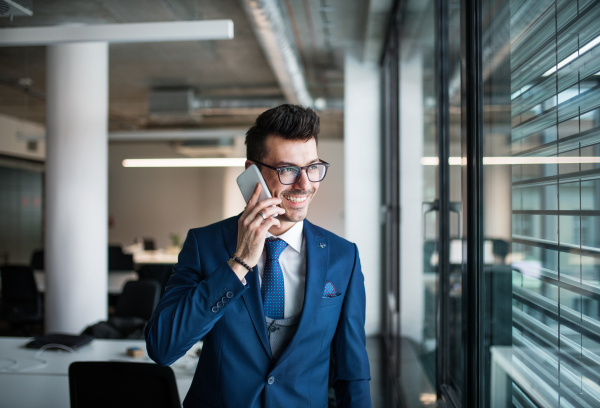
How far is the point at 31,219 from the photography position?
10672mm

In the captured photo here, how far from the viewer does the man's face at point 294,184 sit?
132cm

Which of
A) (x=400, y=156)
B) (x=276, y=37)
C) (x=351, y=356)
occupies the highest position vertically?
(x=276, y=37)

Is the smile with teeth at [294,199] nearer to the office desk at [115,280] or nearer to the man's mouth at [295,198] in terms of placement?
the man's mouth at [295,198]

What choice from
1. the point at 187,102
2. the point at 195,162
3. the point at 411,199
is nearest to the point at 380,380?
the point at 411,199

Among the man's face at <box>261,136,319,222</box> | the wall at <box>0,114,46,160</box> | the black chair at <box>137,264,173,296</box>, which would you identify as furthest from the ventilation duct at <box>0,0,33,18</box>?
the wall at <box>0,114,46,160</box>

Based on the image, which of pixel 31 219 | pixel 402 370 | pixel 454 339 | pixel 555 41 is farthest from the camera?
pixel 31 219

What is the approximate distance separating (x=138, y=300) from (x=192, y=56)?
3.82 m

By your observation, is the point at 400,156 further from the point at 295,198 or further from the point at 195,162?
the point at 195,162

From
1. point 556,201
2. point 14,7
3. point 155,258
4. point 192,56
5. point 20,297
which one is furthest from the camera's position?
point 155,258

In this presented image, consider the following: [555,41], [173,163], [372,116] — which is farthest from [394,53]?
[173,163]

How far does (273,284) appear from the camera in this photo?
139 cm

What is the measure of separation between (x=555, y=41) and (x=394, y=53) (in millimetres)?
3354

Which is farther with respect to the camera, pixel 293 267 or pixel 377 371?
pixel 377 371

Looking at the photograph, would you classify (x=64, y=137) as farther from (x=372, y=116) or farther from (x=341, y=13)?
(x=372, y=116)
